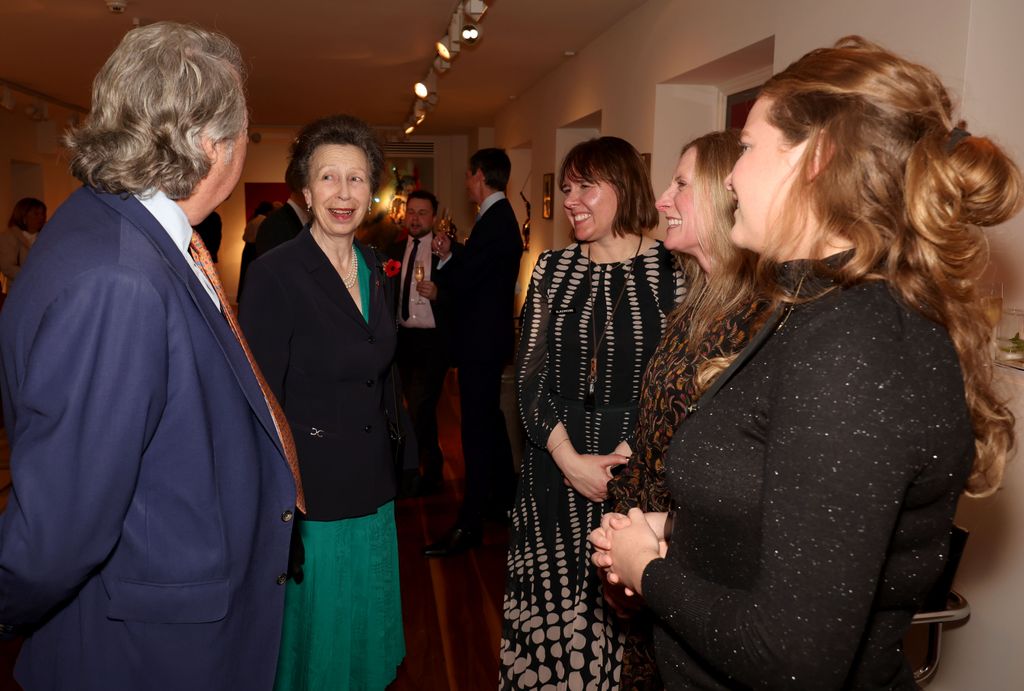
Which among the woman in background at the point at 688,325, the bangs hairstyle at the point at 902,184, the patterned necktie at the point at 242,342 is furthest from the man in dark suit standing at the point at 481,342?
the bangs hairstyle at the point at 902,184

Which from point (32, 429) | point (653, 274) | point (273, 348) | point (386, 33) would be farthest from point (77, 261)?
point (386, 33)

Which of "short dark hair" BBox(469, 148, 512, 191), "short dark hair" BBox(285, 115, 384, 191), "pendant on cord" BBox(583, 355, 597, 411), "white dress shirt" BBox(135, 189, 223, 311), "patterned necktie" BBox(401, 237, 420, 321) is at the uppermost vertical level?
"short dark hair" BBox(469, 148, 512, 191)

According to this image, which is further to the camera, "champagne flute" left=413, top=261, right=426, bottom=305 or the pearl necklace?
"champagne flute" left=413, top=261, right=426, bottom=305

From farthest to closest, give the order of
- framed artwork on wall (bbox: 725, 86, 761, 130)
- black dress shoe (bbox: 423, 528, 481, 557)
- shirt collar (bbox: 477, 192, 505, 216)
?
framed artwork on wall (bbox: 725, 86, 761, 130) → shirt collar (bbox: 477, 192, 505, 216) → black dress shoe (bbox: 423, 528, 481, 557)

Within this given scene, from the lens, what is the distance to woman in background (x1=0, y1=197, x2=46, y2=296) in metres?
8.68

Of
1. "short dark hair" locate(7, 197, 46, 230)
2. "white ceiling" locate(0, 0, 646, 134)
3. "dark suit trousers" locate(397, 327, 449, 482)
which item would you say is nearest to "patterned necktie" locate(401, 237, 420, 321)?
"dark suit trousers" locate(397, 327, 449, 482)

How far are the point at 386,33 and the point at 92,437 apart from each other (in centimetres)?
628

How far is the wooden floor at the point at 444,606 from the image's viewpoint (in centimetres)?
310

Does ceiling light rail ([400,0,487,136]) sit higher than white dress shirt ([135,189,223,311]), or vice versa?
ceiling light rail ([400,0,487,136])

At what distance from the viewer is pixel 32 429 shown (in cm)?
119

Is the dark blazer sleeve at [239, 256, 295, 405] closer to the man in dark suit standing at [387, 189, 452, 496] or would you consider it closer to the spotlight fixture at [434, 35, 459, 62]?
the man in dark suit standing at [387, 189, 452, 496]

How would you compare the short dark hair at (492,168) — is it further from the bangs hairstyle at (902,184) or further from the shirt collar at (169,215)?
the bangs hairstyle at (902,184)

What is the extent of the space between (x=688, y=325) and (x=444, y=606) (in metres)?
2.37

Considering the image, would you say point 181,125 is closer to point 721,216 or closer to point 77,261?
point 77,261
